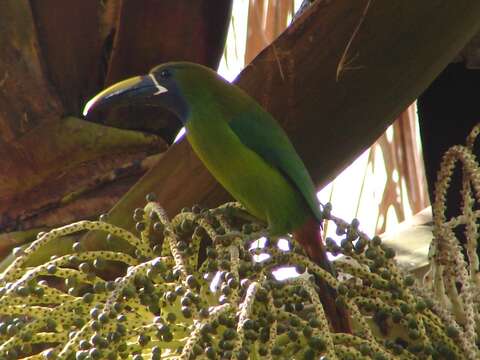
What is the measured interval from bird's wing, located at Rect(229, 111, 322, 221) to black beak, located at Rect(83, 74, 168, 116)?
15cm

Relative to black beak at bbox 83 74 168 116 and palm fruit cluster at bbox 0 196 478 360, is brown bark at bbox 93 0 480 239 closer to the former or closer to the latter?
black beak at bbox 83 74 168 116

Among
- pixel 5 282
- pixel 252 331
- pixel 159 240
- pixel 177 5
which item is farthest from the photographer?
pixel 177 5

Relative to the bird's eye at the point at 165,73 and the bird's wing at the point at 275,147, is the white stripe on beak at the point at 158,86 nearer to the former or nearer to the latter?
the bird's eye at the point at 165,73

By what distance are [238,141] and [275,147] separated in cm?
15

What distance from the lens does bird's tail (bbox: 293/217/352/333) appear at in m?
1.26

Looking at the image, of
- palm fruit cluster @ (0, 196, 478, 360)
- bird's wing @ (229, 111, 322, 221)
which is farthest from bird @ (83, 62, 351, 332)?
palm fruit cluster @ (0, 196, 478, 360)

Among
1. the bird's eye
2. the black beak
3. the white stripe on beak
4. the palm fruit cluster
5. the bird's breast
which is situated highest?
the bird's eye

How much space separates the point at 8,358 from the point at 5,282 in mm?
98

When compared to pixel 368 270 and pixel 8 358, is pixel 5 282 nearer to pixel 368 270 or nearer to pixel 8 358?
pixel 8 358

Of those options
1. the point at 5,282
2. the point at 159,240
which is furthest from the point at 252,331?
the point at 159,240

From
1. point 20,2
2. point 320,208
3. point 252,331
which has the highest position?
point 20,2

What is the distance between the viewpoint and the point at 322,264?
144 cm

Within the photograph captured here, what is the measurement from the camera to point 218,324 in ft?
3.42

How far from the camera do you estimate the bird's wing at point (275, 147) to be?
1.52 metres
